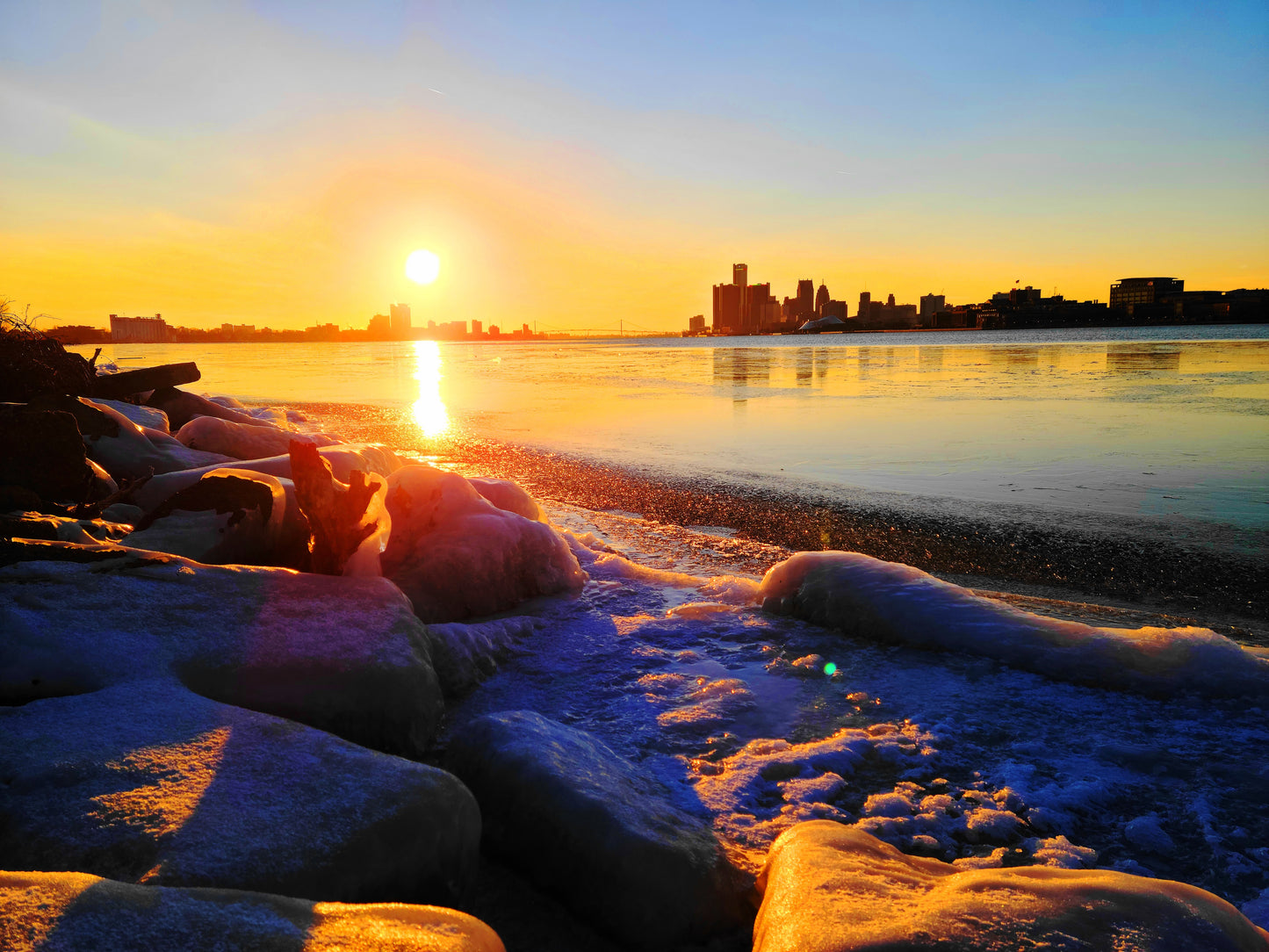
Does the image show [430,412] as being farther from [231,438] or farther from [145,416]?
[231,438]

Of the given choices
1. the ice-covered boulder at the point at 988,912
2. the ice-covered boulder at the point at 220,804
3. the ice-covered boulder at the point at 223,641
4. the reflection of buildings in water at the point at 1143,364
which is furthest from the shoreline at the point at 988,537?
the reflection of buildings in water at the point at 1143,364

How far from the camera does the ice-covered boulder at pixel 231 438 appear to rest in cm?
743

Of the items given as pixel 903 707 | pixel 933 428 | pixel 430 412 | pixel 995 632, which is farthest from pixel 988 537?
pixel 430 412

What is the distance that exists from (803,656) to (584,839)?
7.00 ft

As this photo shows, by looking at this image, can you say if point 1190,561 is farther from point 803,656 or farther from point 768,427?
point 768,427

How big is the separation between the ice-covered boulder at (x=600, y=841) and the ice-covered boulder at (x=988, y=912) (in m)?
0.20

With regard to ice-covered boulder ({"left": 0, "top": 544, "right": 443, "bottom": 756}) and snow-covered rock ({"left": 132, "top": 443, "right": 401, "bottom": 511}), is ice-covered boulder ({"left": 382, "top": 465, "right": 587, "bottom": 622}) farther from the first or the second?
ice-covered boulder ({"left": 0, "top": 544, "right": 443, "bottom": 756})

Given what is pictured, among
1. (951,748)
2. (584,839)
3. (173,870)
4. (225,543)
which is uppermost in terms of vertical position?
(225,543)

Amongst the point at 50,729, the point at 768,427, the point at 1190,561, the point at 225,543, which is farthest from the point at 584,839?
the point at 768,427

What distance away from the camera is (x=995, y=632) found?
3938 mm

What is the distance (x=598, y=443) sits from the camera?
37.0 ft

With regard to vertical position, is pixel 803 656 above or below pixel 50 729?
below

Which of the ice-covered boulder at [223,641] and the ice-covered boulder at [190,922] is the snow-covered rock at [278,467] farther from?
the ice-covered boulder at [190,922]

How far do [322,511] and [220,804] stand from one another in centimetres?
213
